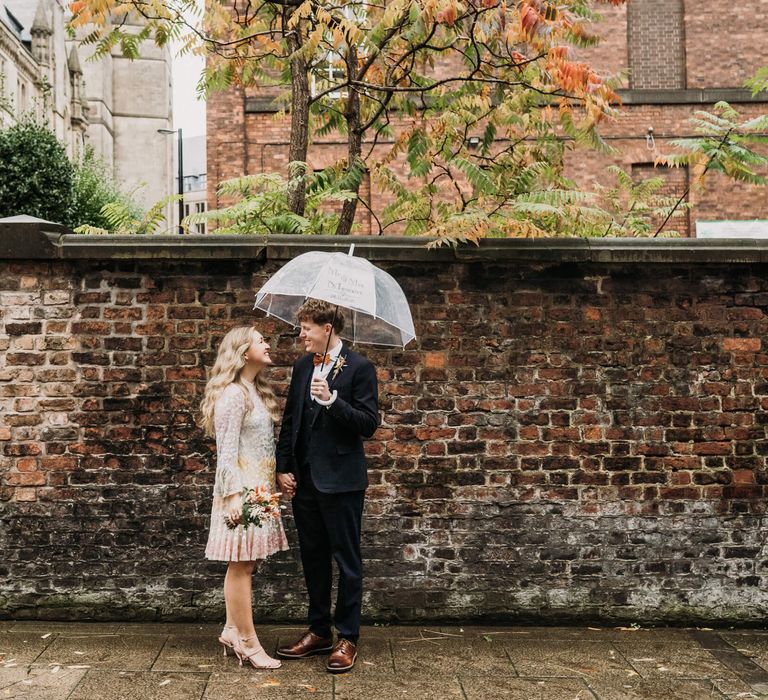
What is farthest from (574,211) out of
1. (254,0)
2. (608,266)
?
(254,0)

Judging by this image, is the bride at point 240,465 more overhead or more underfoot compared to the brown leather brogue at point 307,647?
more overhead

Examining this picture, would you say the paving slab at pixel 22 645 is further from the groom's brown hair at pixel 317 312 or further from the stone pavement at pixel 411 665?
the groom's brown hair at pixel 317 312

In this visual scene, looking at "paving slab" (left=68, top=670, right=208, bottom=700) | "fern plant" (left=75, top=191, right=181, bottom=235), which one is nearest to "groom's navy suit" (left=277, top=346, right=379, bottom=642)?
"paving slab" (left=68, top=670, right=208, bottom=700)

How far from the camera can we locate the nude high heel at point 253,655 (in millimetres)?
5232

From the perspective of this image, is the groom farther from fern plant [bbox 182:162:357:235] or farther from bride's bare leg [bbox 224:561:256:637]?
fern plant [bbox 182:162:357:235]

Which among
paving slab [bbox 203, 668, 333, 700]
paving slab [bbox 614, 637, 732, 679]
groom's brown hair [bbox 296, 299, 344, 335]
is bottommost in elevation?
paving slab [bbox 614, 637, 732, 679]

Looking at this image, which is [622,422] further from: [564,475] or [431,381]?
[431,381]

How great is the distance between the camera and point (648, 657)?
5605 mm

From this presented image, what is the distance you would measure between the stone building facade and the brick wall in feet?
137

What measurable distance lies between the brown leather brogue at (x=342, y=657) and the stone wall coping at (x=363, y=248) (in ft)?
8.63

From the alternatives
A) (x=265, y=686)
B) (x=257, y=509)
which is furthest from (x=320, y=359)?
(x=265, y=686)

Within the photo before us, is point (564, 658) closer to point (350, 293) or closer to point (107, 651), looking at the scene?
point (350, 293)

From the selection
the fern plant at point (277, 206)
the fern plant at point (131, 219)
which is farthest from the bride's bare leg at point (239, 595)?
the fern plant at point (131, 219)

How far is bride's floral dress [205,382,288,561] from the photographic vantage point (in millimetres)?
5141
